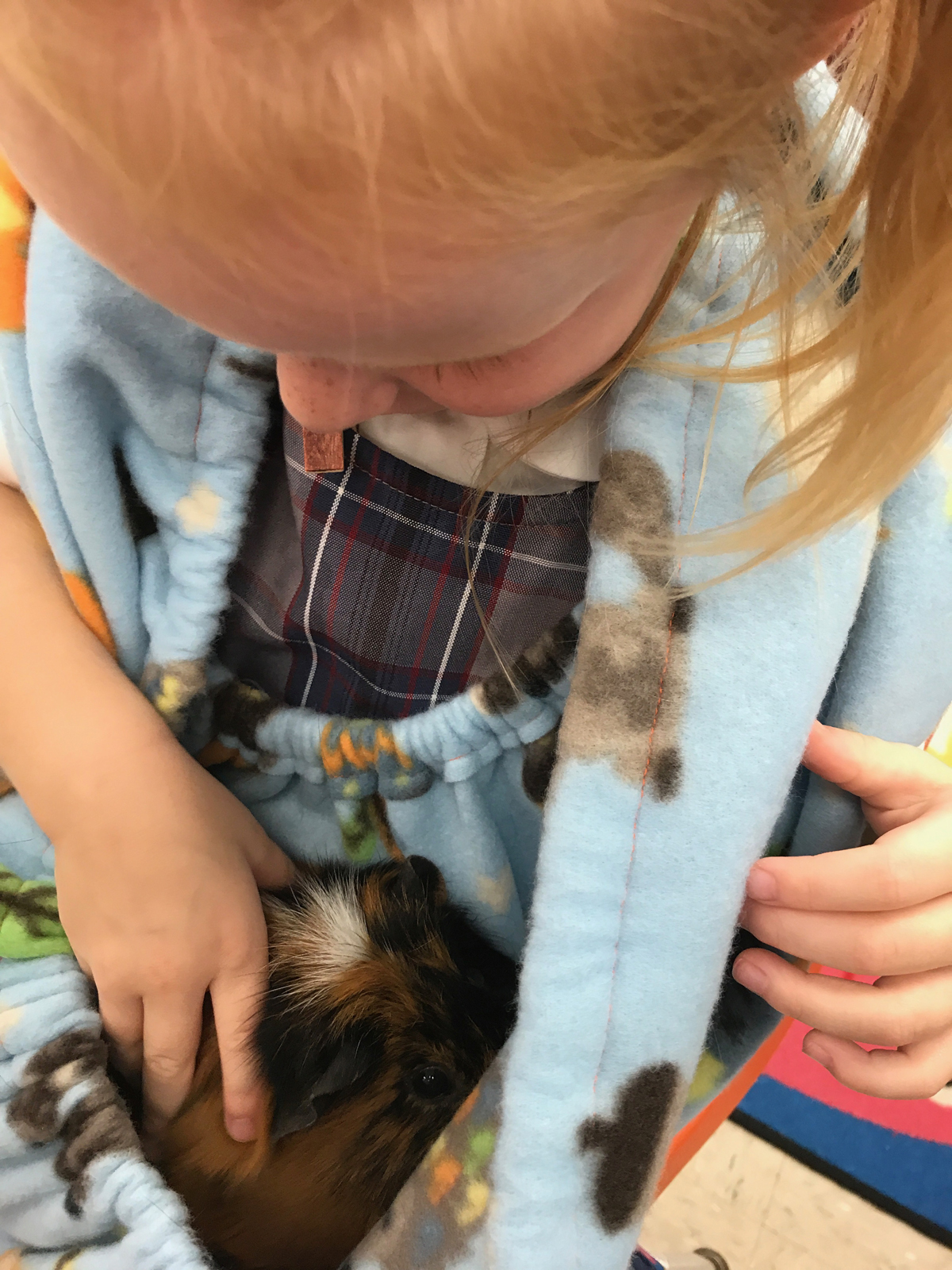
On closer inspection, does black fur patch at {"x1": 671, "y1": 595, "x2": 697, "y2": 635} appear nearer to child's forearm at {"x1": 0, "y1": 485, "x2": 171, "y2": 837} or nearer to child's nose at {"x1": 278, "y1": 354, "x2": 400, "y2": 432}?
child's nose at {"x1": 278, "y1": 354, "x2": 400, "y2": 432}

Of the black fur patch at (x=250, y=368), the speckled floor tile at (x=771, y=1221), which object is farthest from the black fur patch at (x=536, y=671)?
the speckled floor tile at (x=771, y=1221)

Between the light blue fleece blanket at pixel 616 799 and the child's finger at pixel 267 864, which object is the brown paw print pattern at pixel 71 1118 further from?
the child's finger at pixel 267 864

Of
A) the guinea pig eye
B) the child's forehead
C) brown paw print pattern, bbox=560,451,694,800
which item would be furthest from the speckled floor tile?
the child's forehead

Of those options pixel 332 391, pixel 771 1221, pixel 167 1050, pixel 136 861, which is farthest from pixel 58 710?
pixel 771 1221

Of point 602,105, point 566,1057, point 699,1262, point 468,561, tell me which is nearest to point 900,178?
point 602,105

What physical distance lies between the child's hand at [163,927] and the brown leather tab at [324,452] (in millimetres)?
211

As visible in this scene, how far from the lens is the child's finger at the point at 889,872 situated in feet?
1.38

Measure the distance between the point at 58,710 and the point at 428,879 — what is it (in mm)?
267

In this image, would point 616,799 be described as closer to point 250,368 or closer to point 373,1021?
point 373,1021

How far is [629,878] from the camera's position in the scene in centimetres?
46

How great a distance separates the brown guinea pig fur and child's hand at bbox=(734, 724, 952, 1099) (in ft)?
0.66

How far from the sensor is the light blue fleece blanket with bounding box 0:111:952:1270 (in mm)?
447

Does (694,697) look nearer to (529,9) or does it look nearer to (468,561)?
(468,561)

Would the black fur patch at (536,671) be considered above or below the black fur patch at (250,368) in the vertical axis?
below
